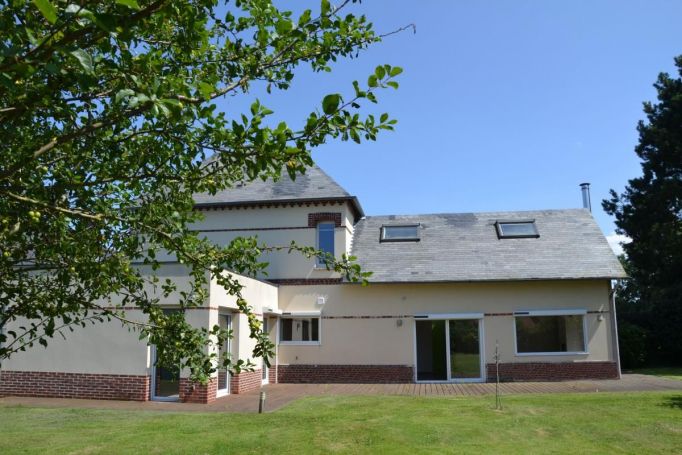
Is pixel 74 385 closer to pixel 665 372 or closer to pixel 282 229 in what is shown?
pixel 282 229

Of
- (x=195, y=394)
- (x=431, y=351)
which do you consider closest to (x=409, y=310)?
(x=431, y=351)

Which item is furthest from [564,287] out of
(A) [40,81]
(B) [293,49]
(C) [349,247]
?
(A) [40,81]

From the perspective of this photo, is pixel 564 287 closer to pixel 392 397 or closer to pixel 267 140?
pixel 392 397

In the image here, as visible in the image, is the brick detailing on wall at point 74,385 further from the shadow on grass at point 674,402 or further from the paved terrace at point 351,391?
the shadow on grass at point 674,402

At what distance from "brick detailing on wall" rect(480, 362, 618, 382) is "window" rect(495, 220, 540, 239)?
468 centimetres

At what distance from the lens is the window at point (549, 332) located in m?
18.3

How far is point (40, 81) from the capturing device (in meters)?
2.91

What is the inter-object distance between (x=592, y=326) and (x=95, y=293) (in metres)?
17.4

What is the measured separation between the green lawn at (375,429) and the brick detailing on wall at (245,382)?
301 cm

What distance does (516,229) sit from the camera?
2103 centimetres

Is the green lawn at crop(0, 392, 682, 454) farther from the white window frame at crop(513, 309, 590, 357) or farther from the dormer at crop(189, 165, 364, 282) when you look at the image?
the dormer at crop(189, 165, 364, 282)

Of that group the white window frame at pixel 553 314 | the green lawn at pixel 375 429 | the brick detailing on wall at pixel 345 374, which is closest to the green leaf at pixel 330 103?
the green lawn at pixel 375 429

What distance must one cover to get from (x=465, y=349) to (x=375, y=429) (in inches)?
387

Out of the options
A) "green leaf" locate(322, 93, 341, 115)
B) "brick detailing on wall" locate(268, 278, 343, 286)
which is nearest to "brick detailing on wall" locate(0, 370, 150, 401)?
"brick detailing on wall" locate(268, 278, 343, 286)
